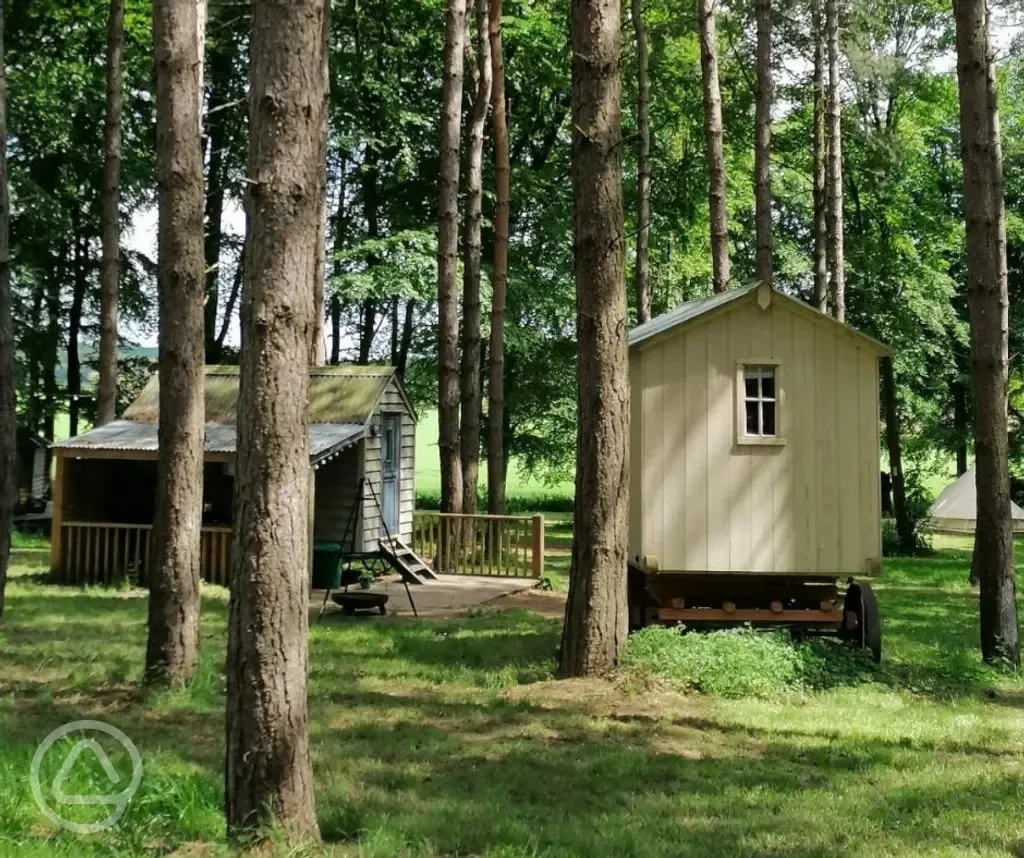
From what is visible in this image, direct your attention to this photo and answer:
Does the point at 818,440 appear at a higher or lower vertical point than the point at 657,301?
lower

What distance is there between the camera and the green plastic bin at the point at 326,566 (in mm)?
15992

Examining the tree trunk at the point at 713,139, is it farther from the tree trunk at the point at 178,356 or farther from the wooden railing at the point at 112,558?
the tree trunk at the point at 178,356

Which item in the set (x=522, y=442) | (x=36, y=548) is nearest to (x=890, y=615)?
(x=36, y=548)

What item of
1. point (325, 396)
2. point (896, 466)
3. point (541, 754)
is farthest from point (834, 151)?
point (541, 754)

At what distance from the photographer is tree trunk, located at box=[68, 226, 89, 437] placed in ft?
107

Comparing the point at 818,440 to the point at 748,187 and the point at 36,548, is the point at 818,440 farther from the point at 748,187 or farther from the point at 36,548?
the point at 748,187

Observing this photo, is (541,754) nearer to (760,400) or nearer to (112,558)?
(760,400)

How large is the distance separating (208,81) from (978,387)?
86.4ft

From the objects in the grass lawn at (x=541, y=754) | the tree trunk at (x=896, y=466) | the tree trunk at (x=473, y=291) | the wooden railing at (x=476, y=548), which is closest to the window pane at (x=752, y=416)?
the grass lawn at (x=541, y=754)

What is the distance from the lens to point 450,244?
19.3 m

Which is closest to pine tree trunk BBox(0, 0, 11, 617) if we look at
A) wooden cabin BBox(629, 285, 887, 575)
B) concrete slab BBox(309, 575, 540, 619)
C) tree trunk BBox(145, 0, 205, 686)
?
tree trunk BBox(145, 0, 205, 686)

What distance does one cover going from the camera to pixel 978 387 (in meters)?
10.4

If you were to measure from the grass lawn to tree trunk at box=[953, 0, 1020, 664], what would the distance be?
0.66 metres

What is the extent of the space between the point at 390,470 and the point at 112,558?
16.3ft
